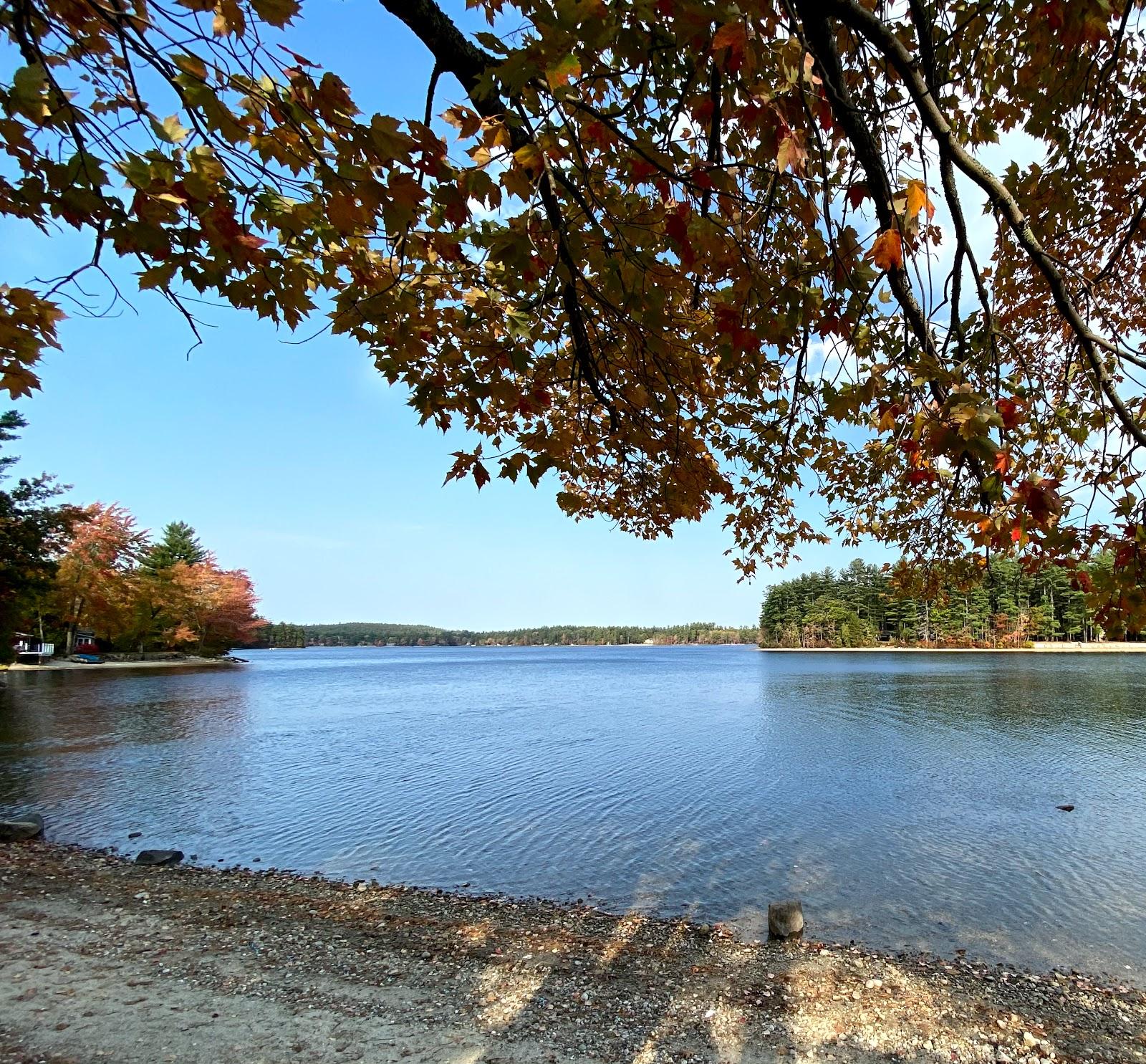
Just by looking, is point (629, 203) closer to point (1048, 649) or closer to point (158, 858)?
point (158, 858)

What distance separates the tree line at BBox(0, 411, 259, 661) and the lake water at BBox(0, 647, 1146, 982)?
27.2 feet

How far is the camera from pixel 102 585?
2142 inches

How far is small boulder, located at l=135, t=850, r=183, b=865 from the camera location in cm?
944

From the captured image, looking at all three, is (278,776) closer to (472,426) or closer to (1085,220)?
(472,426)

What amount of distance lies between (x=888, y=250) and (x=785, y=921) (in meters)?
7.67

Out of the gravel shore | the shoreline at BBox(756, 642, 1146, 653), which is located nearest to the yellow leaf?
the gravel shore

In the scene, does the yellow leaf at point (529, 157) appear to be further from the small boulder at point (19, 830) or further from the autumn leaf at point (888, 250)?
the small boulder at point (19, 830)

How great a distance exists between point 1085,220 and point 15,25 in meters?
7.54

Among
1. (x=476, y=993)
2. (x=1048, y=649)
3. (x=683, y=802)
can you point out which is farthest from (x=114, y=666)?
(x=1048, y=649)

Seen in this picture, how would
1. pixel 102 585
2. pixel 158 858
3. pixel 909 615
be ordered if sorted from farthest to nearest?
pixel 909 615 < pixel 102 585 < pixel 158 858

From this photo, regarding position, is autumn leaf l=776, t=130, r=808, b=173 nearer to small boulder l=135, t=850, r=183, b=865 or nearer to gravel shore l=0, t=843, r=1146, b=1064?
gravel shore l=0, t=843, r=1146, b=1064

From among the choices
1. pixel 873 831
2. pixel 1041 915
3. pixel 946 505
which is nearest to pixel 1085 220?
pixel 946 505

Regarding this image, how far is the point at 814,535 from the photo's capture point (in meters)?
8.22

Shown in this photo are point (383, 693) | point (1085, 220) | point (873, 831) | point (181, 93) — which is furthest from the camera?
point (383, 693)
